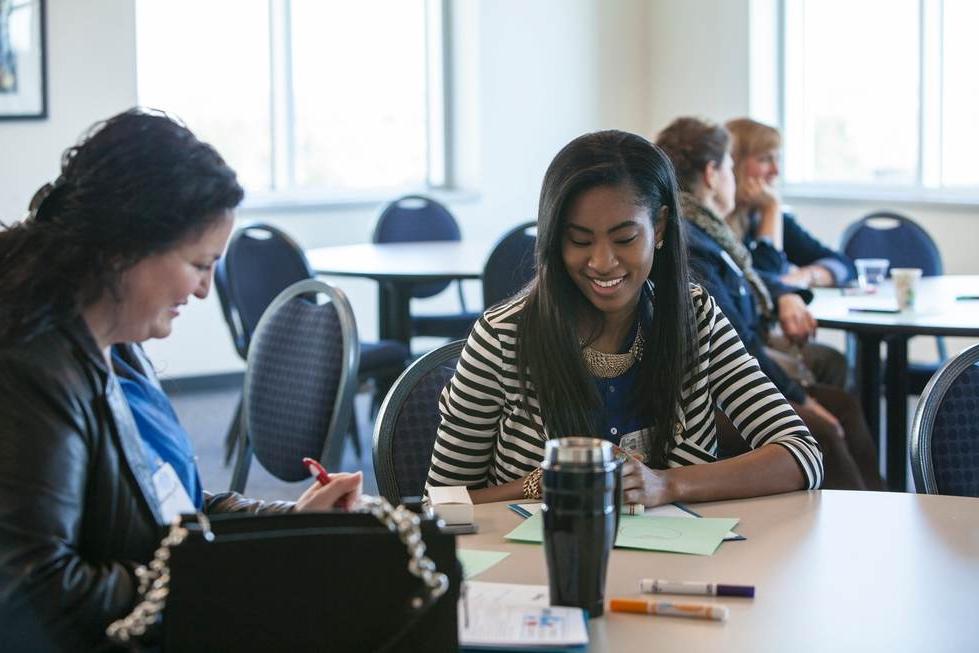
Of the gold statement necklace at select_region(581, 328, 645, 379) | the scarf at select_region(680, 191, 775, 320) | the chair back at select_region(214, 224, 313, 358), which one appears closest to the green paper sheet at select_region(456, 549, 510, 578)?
the gold statement necklace at select_region(581, 328, 645, 379)

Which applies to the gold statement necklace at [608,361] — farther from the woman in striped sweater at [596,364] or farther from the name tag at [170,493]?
the name tag at [170,493]

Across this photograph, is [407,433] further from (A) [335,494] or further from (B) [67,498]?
(B) [67,498]

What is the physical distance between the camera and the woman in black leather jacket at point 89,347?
1255 mm

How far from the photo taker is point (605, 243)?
201cm

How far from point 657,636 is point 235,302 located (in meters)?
3.47

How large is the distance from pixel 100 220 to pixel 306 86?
18.5 feet

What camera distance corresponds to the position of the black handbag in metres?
1.11

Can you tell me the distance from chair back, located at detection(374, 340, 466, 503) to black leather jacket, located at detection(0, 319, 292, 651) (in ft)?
2.47

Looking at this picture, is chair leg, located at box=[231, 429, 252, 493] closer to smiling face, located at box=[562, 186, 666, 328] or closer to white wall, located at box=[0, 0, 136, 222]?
smiling face, located at box=[562, 186, 666, 328]

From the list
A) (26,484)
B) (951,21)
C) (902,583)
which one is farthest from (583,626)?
(951,21)

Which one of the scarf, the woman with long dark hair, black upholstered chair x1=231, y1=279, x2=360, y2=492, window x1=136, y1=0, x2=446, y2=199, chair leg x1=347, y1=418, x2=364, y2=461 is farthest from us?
window x1=136, y1=0, x2=446, y2=199

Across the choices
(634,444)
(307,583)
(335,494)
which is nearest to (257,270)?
(634,444)

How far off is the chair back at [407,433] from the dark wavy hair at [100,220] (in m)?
0.78

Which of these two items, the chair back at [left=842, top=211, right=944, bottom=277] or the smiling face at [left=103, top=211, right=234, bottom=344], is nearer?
the smiling face at [left=103, top=211, right=234, bottom=344]
